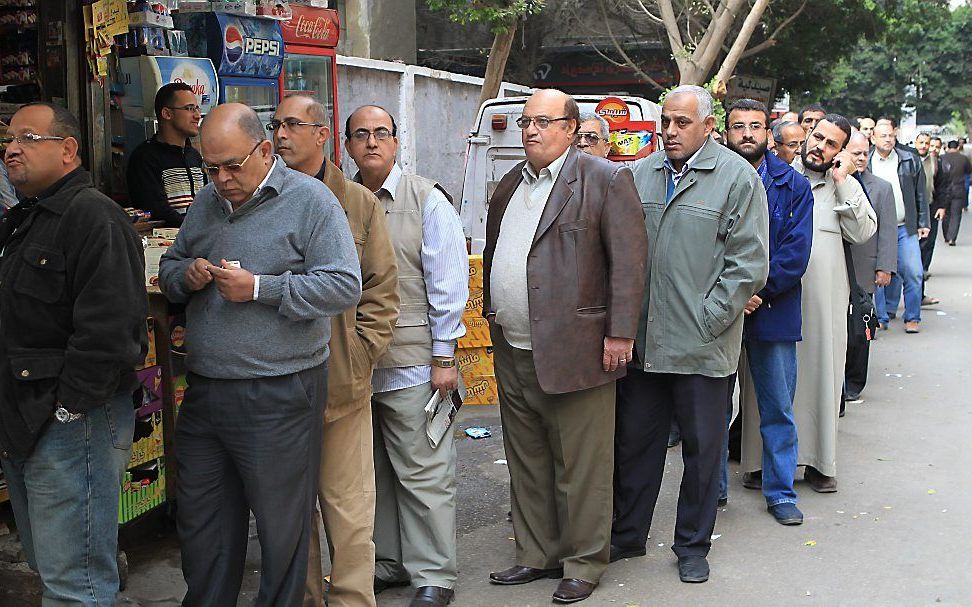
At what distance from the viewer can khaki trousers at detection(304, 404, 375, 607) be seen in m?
4.24

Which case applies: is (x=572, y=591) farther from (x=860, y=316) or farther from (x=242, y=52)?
(x=242, y=52)

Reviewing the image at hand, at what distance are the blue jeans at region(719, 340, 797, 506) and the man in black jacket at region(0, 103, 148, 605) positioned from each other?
10.8 ft

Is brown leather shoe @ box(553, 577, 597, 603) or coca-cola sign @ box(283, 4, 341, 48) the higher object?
coca-cola sign @ box(283, 4, 341, 48)

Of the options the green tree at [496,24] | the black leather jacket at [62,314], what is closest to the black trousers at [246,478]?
the black leather jacket at [62,314]

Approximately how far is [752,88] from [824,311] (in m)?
19.5

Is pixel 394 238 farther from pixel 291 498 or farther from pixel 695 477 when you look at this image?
pixel 695 477

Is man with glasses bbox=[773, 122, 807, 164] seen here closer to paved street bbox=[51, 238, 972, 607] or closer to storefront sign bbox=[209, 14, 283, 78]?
paved street bbox=[51, 238, 972, 607]

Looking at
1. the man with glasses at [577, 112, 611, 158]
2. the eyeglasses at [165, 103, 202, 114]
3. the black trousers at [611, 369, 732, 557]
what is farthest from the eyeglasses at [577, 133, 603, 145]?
the eyeglasses at [165, 103, 202, 114]

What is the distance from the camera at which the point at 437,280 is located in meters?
4.57

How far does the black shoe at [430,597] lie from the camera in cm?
456

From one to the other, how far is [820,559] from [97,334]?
Result: 345 cm

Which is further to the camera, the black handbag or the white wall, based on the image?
the white wall

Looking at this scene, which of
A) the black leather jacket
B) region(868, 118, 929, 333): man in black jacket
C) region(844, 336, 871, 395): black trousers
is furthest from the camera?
region(868, 118, 929, 333): man in black jacket

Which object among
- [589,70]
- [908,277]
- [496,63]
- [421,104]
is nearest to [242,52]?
[496,63]
